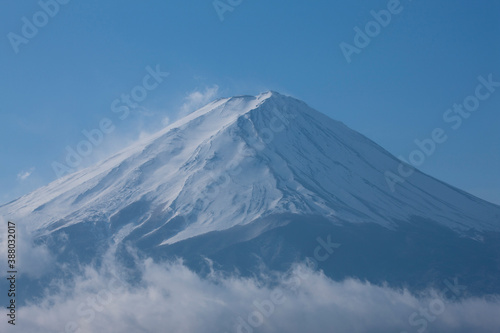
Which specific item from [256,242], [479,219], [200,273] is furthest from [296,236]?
[479,219]

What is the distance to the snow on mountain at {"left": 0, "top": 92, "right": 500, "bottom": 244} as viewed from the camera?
88.2m

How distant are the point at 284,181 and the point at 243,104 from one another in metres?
22.4

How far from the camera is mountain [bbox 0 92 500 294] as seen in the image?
84812mm

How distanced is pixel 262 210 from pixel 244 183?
650 centimetres

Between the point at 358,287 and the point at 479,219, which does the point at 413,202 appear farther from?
the point at 358,287

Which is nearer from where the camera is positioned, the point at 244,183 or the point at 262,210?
the point at 262,210

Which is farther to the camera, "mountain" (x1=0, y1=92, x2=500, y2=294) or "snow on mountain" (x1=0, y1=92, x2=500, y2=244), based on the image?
"snow on mountain" (x1=0, y1=92, x2=500, y2=244)

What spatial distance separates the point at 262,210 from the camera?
86.0m

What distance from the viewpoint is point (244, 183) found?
91.5m

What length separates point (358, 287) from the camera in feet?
283

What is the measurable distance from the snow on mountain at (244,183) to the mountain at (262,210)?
0.20m

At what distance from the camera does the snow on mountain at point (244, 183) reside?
88.2 metres

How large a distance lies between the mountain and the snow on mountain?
197mm

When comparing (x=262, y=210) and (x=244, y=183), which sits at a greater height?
(x=244, y=183)
